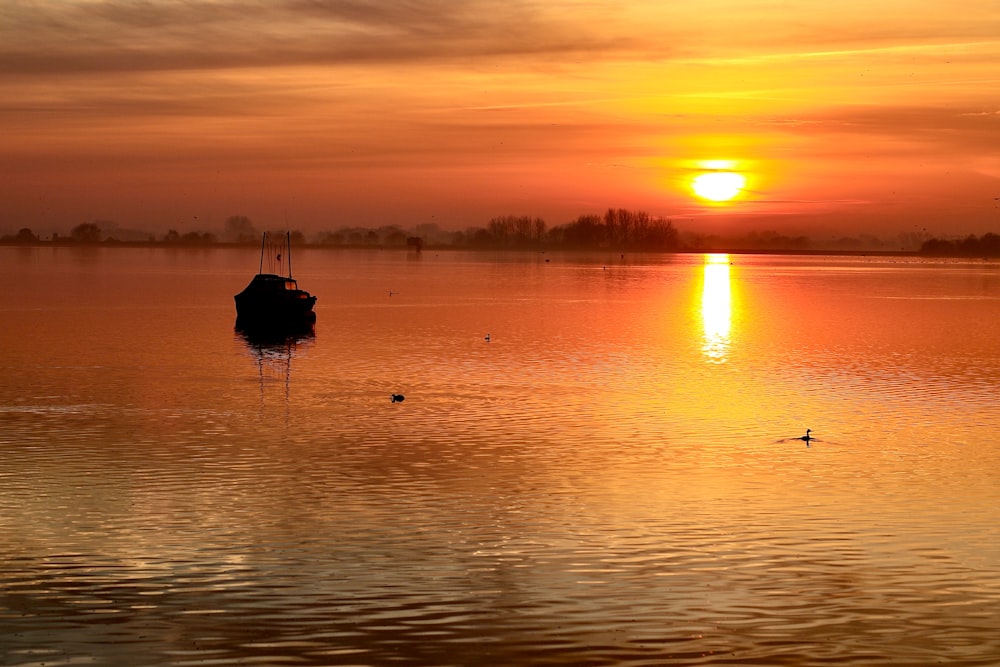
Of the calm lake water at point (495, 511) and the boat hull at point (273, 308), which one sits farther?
the boat hull at point (273, 308)

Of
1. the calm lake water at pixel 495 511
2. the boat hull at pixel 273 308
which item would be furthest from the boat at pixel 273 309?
the calm lake water at pixel 495 511

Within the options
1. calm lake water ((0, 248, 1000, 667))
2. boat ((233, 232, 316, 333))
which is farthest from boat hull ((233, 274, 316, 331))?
calm lake water ((0, 248, 1000, 667))

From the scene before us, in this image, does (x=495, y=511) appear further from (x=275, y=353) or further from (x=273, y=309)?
(x=273, y=309)

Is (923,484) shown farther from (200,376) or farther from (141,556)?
(200,376)

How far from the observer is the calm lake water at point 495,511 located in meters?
18.6

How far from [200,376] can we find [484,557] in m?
36.3

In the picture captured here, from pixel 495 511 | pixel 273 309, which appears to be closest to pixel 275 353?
pixel 273 309

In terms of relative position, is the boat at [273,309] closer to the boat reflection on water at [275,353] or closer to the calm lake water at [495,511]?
the boat reflection on water at [275,353]

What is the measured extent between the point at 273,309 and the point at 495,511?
6277cm

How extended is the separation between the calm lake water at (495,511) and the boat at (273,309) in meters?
21.0

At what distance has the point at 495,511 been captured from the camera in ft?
90.3

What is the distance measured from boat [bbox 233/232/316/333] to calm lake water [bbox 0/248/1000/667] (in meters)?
21.0

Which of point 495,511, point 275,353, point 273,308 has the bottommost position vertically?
point 495,511

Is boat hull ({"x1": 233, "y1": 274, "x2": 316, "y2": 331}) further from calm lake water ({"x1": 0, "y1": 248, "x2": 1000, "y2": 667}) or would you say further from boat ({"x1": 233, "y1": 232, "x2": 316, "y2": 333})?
calm lake water ({"x1": 0, "y1": 248, "x2": 1000, "y2": 667})
